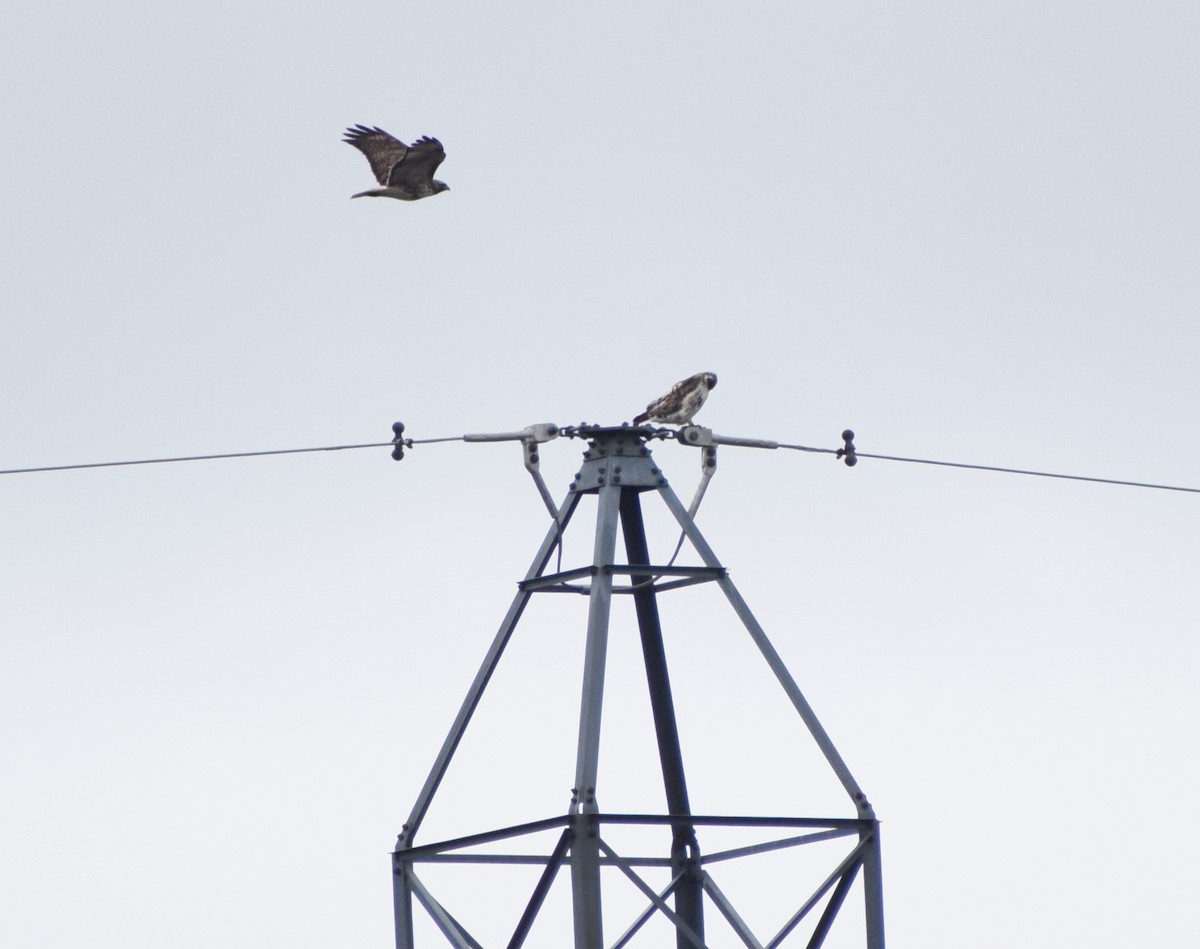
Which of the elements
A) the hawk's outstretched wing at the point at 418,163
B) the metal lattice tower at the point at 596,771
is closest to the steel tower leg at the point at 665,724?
the metal lattice tower at the point at 596,771

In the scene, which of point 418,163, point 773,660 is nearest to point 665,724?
point 773,660

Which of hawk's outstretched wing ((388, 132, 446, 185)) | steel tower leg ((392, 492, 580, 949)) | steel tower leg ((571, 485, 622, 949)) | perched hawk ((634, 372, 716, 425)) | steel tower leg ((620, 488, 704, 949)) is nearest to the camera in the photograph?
steel tower leg ((571, 485, 622, 949))

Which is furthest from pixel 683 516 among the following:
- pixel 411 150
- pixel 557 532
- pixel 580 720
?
pixel 411 150

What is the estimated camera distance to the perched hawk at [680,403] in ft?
59.5

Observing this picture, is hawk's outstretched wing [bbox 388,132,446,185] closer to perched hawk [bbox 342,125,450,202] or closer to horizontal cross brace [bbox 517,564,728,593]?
perched hawk [bbox 342,125,450,202]

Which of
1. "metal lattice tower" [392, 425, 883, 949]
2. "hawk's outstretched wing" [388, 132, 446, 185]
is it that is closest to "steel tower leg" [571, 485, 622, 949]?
"metal lattice tower" [392, 425, 883, 949]

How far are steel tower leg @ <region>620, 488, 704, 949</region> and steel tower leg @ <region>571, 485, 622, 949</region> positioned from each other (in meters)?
0.55

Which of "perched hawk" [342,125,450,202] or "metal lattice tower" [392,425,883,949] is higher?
"perched hawk" [342,125,450,202]

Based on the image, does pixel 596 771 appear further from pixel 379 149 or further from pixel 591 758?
pixel 379 149

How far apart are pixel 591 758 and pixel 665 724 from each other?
88.7 inches

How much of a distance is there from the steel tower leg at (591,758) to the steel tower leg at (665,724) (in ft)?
1.79

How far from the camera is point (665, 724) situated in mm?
17344

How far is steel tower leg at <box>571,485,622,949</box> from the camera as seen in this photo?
48.6ft

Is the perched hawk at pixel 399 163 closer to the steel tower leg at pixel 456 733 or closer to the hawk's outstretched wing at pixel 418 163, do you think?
the hawk's outstretched wing at pixel 418 163
